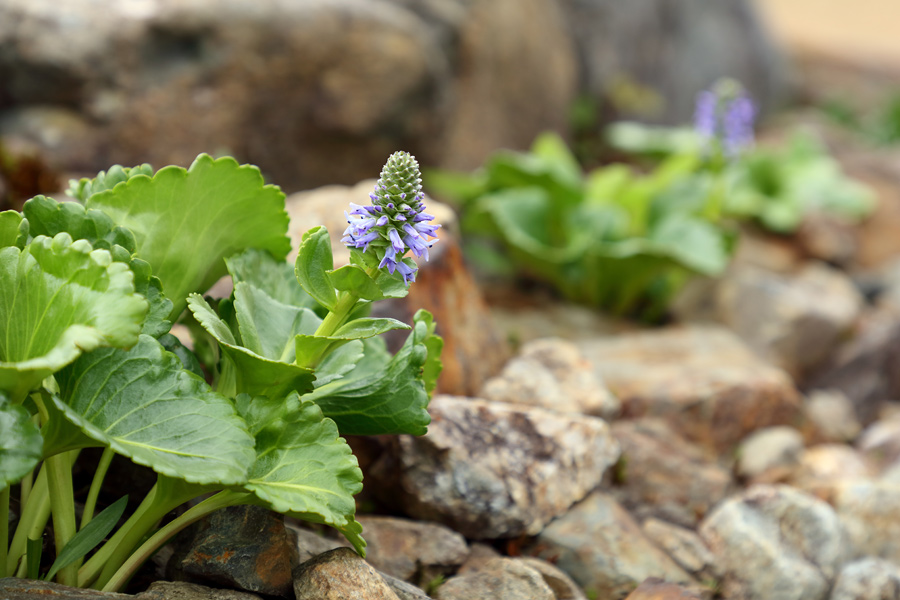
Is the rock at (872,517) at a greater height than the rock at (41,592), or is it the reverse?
the rock at (41,592)

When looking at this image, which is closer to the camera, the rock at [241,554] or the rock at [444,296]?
the rock at [241,554]

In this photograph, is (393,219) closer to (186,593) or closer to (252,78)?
(186,593)

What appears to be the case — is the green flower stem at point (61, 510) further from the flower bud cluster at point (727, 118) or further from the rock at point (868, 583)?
the flower bud cluster at point (727, 118)

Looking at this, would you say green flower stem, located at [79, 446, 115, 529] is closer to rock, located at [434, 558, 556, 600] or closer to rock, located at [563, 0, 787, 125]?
rock, located at [434, 558, 556, 600]

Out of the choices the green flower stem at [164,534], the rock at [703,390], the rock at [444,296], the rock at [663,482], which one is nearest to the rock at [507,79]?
the rock at [703,390]

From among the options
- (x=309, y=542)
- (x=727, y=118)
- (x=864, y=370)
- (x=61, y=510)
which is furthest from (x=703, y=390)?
(x=61, y=510)

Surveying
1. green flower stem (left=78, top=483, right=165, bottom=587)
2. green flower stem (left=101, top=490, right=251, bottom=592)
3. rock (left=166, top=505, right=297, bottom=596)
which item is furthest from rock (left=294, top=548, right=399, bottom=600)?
green flower stem (left=78, top=483, right=165, bottom=587)
